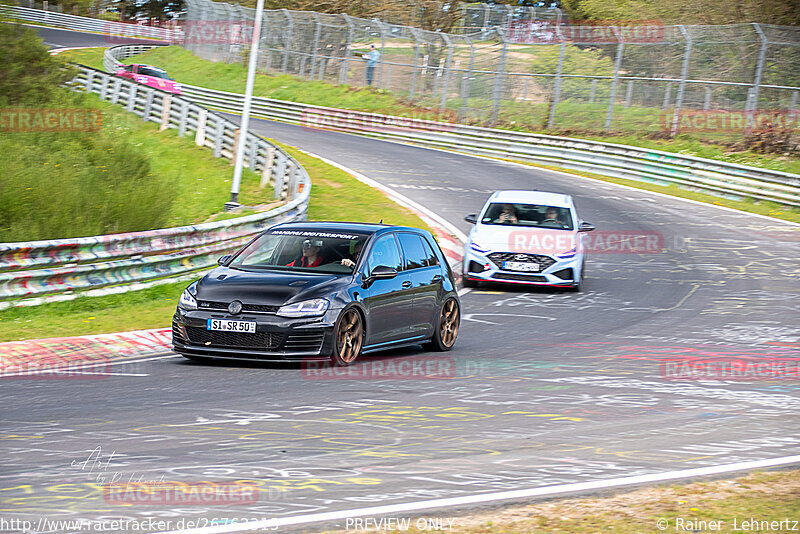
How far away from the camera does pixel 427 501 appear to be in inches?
226

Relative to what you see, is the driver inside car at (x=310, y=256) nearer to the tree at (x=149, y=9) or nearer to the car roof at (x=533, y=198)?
the car roof at (x=533, y=198)

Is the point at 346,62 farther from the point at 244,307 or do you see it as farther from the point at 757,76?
the point at 244,307

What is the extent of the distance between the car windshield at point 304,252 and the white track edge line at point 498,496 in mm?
Answer: 5186

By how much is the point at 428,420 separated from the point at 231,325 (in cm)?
291

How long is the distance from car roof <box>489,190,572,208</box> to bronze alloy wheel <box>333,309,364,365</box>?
30.1ft

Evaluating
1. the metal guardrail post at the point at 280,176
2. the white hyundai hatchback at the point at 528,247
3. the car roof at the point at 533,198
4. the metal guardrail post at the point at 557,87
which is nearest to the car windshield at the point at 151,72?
the metal guardrail post at the point at 557,87

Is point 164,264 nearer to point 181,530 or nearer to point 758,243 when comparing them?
point 181,530

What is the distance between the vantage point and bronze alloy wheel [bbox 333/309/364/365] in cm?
1055

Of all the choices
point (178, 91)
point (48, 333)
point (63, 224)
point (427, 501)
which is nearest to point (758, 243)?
point (63, 224)

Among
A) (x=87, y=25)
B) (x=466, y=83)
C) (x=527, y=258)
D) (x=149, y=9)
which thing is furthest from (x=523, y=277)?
(x=149, y=9)

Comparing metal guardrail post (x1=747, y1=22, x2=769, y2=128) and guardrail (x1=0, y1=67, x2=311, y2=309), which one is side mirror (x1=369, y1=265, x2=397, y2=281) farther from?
metal guardrail post (x1=747, y1=22, x2=769, y2=128)

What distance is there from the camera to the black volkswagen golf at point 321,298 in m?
10.3

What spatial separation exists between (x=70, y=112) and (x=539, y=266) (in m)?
12.9

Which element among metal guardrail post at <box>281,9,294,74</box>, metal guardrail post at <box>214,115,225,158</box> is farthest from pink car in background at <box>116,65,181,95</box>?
metal guardrail post at <box>214,115,225,158</box>
